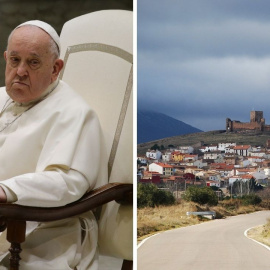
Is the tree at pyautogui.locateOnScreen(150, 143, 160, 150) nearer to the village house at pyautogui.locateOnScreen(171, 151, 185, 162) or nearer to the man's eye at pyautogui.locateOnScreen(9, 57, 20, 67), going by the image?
the village house at pyautogui.locateOnScreen(171, 151, 185, 162)

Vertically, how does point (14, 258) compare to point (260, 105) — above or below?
below

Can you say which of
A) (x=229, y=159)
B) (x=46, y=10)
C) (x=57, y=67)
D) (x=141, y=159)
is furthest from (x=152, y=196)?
(x=46, y=10)

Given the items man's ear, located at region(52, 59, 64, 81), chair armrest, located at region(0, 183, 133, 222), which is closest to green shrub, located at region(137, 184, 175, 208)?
chair armrest, located at region(0, 183, 133, 222)

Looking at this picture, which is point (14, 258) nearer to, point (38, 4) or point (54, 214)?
point (54, 214)

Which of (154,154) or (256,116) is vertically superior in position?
(256,116)

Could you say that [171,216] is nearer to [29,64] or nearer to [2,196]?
[2,196]

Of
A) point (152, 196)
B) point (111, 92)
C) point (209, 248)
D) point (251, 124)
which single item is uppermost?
point (111, 92)

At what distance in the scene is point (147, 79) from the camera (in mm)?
3043

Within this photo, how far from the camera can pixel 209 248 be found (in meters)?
2.89

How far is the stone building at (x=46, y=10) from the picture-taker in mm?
3219

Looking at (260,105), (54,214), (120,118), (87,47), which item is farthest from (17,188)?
(260,105)

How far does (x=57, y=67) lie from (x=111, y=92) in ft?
0.97

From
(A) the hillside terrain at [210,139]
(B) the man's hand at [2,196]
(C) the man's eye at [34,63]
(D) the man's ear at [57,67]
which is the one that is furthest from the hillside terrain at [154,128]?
(B) the man's hand at [2,196]

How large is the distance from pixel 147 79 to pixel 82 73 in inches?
13.0
